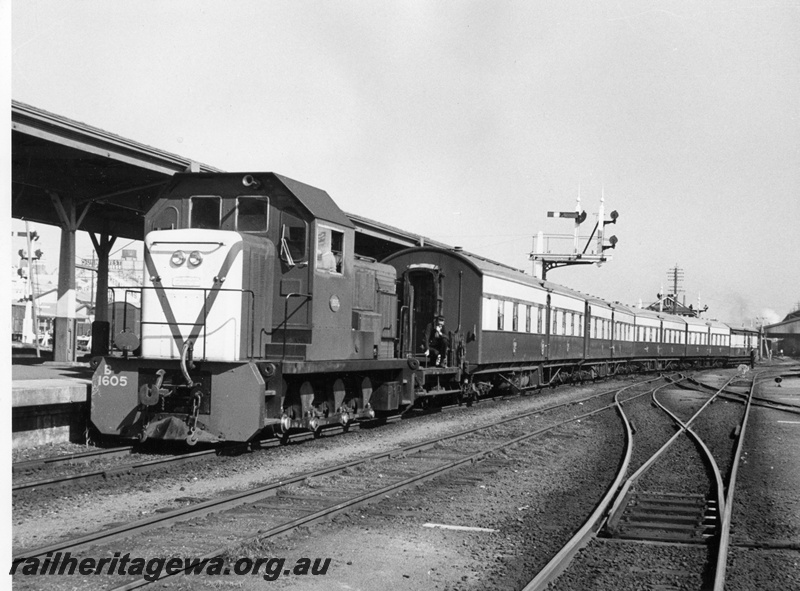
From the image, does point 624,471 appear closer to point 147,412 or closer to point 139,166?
point 147,412

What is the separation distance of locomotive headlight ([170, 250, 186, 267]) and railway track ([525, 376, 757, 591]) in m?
6.09

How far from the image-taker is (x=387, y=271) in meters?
15.1

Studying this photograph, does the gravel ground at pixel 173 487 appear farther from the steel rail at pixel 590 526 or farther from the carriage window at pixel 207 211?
the steel rail at pixel 590 526

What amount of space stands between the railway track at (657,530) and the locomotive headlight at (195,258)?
232 inches

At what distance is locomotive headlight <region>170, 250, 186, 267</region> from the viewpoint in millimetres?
10633

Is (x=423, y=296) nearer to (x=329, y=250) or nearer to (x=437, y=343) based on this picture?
(x=437, y=343)

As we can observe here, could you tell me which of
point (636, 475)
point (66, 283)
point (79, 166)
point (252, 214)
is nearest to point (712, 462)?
point (636, 475)

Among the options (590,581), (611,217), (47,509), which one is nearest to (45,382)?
(47,509)

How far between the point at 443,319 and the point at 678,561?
494 inches

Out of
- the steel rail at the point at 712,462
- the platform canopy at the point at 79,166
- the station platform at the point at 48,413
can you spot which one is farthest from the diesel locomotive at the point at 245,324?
the steel rail at the point at 712,462

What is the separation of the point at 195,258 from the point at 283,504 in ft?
13.2

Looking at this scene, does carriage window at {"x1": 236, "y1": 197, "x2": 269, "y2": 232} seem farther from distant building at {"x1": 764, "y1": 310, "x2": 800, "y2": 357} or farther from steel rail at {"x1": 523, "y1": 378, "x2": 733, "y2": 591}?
distant building at {"x1": 764, "y1": 310, "x2": 800, "y2": 357}

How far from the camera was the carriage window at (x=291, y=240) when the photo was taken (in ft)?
36.5

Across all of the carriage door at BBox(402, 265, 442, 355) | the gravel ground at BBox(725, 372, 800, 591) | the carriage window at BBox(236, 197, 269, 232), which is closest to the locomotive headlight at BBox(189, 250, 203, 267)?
the carriage window at BBox(236, 197, 269, 232)
